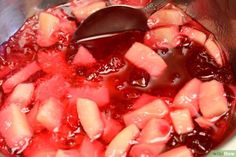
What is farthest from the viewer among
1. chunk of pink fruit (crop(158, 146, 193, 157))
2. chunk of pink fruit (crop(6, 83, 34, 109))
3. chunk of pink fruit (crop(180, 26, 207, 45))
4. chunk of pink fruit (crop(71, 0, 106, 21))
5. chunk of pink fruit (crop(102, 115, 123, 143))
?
chunk of pink fruit (crop(71, 0, 106, 21))

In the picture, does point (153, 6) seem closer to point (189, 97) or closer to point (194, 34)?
point (194, 34)

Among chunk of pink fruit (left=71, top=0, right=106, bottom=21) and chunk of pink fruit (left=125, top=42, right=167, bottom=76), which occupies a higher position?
chunk of pink fruit (left=71, top=0, right=106, bottom=21)

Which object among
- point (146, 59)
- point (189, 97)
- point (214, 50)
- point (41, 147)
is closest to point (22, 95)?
point (41, 147)

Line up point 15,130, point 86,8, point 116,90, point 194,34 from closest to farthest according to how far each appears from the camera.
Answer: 1. point 15,130
2. point 116,90
3. point 194,34
4. point 86,8

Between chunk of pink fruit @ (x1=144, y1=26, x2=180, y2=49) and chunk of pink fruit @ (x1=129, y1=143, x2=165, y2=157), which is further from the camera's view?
chunk of pink fruit @ (x1=144, y1=26, x2=180, y2=49)

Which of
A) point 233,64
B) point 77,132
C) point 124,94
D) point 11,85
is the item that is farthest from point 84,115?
point 233,64

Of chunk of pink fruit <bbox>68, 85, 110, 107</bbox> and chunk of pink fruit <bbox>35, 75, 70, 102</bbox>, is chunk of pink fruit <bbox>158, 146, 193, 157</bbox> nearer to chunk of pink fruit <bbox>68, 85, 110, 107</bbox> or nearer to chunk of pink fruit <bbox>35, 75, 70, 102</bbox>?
chunk of pink fruit <bbox>68, 85, 110, 107</bbox>

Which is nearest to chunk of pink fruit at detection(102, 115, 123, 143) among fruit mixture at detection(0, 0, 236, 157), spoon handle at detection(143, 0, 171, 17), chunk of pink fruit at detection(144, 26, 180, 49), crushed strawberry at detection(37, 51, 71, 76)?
fruit mixture at detection(0, 0, 236, 157)
